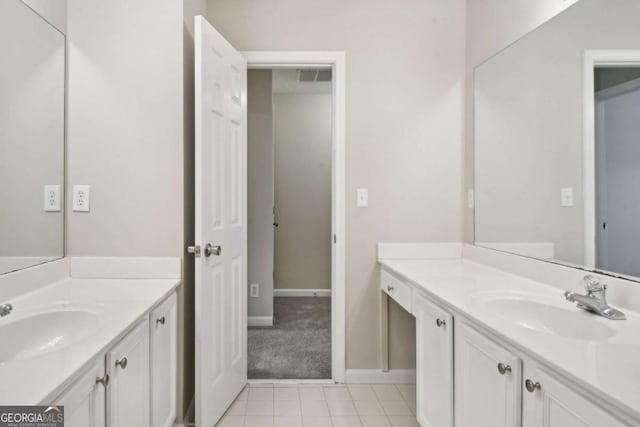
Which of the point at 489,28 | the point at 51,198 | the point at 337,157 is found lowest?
the point at 51,198

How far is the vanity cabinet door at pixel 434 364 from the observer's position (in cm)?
152

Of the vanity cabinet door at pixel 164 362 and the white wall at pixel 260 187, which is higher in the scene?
the white wall at pixel 260 187

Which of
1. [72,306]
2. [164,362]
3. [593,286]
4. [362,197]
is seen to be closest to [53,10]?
[72,306]

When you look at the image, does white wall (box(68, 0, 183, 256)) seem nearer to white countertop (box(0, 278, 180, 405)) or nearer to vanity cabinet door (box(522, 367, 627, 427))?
white countertop (box(0, 278, 180, 405))

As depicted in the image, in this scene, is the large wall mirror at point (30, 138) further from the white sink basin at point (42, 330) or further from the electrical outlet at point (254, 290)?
the electrical outlet at point (254, 290)

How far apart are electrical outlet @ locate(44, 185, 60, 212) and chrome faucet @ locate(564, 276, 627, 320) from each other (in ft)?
6.99

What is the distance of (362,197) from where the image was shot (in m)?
2.52

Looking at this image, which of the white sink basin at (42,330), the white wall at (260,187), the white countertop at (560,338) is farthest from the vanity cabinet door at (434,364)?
the white wall at (260,187)

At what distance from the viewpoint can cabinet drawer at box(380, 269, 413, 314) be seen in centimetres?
200

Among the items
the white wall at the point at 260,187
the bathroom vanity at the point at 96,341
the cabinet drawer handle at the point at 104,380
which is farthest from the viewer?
the white wall at the point at 260,187

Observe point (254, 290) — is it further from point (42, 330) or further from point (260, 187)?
point (42, 330)

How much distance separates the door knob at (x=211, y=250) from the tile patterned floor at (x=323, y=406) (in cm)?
94

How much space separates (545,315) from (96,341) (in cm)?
149

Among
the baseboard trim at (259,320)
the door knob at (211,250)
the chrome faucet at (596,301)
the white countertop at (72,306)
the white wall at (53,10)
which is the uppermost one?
the white wall at (53,10)
